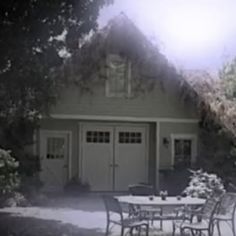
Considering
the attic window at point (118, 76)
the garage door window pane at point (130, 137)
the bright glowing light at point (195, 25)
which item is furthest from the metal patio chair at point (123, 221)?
the garage door window pane at point (130, 137)

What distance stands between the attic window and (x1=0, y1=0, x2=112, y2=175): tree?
7180mm

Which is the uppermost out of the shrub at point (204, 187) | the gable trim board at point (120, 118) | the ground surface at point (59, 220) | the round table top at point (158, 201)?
the gable trim board at point (120, 118)

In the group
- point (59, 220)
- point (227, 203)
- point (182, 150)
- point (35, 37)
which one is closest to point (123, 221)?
point (227, 203)

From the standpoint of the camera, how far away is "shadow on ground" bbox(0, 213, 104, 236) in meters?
13.9

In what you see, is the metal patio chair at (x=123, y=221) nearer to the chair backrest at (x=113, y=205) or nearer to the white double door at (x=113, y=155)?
the chair backrest at (x=113, y=205)

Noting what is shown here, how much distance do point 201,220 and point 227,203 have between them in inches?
26.4

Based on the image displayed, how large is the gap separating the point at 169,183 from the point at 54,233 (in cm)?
1048

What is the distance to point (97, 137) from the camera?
24844mm

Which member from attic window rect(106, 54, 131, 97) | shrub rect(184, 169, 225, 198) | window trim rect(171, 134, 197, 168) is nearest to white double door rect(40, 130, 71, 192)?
attic window rect(106, 54, 131, 97)

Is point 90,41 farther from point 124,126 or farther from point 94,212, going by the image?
point 94,212

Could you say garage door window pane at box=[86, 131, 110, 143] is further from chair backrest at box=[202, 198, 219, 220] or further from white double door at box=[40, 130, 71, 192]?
chair backrest at box=[202, 198, 219, 220]

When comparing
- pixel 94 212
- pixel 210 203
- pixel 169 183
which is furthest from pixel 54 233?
pixel 169 183

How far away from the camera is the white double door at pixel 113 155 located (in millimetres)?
24672

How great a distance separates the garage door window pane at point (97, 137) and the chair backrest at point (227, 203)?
37.3 feet
